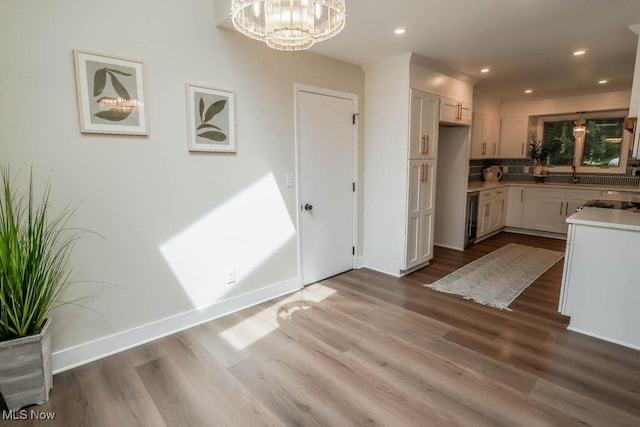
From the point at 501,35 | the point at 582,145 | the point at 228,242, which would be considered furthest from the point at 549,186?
the point at 228,242

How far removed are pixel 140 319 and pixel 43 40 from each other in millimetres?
1870

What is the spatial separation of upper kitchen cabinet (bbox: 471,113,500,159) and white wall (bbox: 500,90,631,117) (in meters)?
0.34

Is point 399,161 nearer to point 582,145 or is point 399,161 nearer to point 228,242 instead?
point 228,242

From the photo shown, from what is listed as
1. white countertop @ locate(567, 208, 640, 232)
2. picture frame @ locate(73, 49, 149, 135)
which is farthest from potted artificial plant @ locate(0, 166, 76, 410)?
white countertop @ locate(567, 208, 640, 232)

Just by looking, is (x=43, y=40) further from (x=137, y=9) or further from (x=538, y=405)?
(x=538, y=405)

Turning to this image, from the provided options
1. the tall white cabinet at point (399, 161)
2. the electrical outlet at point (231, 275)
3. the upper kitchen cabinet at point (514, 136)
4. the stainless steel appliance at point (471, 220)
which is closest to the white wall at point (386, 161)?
the tall white cabinet at point (399, 161)

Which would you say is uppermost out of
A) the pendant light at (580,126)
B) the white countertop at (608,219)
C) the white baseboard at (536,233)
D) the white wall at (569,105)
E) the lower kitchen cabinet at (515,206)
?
the white wall at (569,105)

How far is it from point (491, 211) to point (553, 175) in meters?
1.61

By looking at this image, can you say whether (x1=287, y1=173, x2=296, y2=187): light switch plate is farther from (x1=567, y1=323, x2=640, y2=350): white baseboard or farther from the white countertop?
(x1=567, y1=323, x2=640, y2=350): white baseboard

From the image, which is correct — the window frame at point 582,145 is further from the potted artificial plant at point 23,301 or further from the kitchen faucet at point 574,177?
the potted artificial plant at point 23,301

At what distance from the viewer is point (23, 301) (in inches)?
69.7

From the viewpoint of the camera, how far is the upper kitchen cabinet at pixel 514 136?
19.8 feet

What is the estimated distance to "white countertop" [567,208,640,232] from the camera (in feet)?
7.77

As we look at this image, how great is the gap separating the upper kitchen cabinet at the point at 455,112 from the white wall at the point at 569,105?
2152mm
